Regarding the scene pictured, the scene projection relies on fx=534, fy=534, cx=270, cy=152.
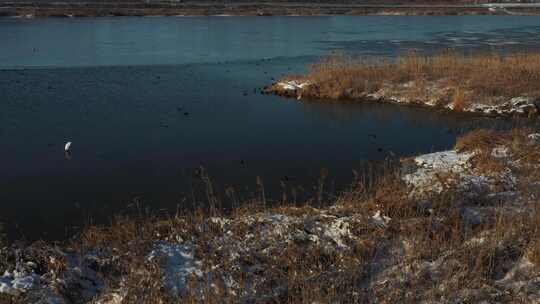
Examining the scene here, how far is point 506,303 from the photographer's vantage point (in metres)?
5.91

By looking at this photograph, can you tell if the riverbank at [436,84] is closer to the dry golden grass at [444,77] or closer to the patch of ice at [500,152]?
the dry golden grass at [444,77]

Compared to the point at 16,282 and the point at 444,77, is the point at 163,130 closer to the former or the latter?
the point at 16,282

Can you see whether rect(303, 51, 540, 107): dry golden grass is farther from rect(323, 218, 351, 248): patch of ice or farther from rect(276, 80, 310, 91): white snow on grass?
→ rect(323, 218, 351, 248): patch of ice

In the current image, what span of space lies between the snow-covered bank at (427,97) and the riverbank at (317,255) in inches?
358

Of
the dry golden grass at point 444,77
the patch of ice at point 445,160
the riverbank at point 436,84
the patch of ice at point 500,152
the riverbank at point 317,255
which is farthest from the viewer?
the dry golden grass at point 444,77

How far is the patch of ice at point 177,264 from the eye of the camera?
21.0ft

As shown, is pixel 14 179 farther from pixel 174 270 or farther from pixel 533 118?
pixel 533 118

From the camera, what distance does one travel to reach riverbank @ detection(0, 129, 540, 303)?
6.11 meters

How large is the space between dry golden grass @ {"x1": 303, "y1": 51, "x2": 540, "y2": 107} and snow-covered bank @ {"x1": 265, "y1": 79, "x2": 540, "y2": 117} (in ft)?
0.23

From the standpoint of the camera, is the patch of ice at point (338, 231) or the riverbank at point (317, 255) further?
the patch of ice at point (338, 231)

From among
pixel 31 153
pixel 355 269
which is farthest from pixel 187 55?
pixel 355 269

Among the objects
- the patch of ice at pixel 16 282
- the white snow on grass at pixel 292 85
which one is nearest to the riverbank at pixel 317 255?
the patch of ice at pixel 16 282

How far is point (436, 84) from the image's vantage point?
65.4 ft

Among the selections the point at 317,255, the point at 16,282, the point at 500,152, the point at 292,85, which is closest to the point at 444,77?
the point at 292,85
